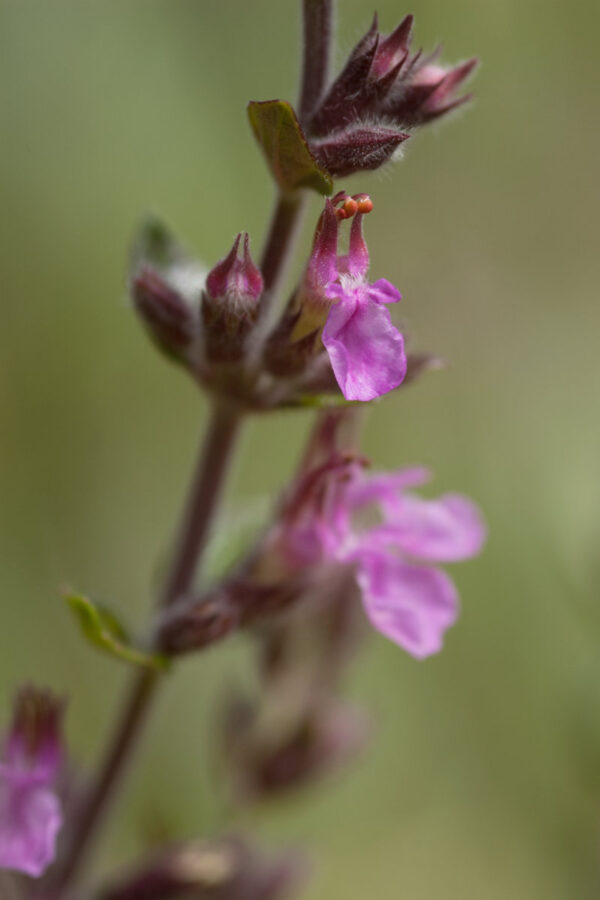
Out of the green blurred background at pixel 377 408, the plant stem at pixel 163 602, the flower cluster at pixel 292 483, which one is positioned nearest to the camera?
the flower cluster at pixel 292 483

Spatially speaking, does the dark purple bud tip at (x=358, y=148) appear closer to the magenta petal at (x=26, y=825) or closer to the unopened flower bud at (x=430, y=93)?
the unopened flower bud at (x=430, y=93)

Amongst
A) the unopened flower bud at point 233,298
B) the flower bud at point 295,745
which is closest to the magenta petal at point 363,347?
the unopened flower bud at point 233,298

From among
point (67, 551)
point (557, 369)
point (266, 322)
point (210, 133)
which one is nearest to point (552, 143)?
point (557, 369)

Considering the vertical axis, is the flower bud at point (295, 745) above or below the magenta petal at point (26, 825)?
below

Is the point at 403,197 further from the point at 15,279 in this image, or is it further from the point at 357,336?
the point at 357,336

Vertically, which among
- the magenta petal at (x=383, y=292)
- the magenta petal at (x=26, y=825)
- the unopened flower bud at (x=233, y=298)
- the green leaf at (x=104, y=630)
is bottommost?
the magenta petal at (x=26, y=825)

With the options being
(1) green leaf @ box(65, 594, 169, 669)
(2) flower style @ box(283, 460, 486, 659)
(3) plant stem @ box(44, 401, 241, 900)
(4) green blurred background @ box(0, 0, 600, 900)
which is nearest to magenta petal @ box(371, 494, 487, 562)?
(2) flower style @ box(283, 460, 486, 659)

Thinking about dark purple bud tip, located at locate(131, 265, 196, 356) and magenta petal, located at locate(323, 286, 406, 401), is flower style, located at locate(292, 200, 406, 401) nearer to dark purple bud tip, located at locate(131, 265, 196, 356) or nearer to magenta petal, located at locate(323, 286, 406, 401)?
magenta petal, located at locate(323, 286, 406, 401)
